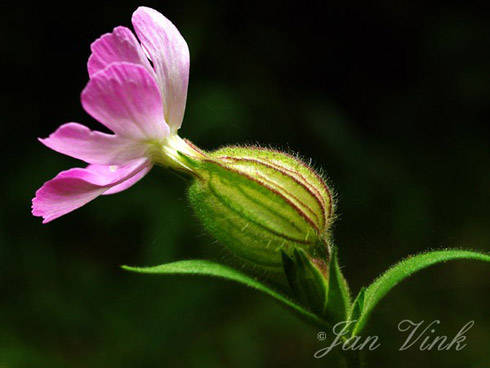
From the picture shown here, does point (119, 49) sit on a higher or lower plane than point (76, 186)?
higher

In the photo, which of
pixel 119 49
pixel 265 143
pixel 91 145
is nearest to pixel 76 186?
pixel 91 145

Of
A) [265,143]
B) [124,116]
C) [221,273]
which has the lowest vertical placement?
[221,273]

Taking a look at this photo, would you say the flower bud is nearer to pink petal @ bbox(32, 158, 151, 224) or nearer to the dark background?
pink petal @ bbox(32, 158, 151, 224)

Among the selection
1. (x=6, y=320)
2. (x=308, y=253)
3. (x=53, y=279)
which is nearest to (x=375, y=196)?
(x=53, y=279)

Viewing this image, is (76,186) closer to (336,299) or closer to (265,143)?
(336,299)

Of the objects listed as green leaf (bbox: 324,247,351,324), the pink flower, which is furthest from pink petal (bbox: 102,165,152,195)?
green leaf (bbox: 324,247,351,324)

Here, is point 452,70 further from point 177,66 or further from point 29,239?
point 177,66
